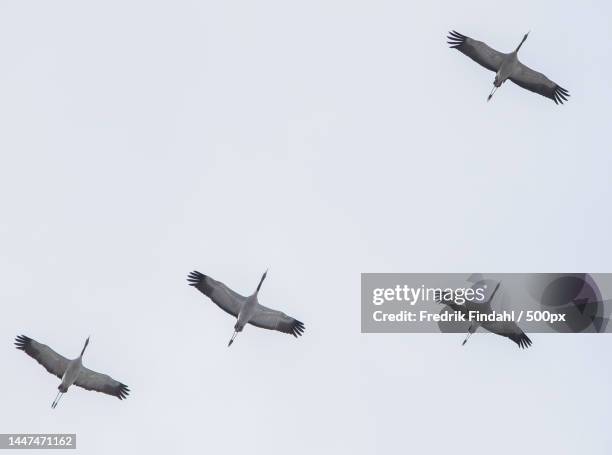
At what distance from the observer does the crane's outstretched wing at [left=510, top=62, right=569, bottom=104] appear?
77938 mm

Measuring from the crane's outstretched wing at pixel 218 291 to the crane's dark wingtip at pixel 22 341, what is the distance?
671 centimetres

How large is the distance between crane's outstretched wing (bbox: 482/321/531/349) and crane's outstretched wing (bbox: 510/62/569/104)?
29.5 ft

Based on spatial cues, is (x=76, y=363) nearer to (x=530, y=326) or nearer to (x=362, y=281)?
(x=362, y=281)

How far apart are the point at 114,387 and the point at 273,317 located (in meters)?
6.92

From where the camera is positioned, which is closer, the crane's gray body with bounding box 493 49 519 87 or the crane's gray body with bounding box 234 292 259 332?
the crane's gray body with bounding box 234 292 259 332

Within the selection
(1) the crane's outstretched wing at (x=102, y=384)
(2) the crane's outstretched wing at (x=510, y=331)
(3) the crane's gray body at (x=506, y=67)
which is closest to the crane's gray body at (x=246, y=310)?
(1) the crane's outstretched wing at (x=102, y=384)

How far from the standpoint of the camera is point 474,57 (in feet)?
253

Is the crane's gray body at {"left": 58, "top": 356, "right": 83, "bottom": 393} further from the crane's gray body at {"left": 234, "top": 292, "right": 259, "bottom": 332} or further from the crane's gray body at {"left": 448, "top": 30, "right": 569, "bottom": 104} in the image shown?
the crane's gray body at {"left": 448, "top": 30, "right": 569, "bottom": 104}

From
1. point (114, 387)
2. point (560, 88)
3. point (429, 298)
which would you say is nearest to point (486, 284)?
point (429, 298)

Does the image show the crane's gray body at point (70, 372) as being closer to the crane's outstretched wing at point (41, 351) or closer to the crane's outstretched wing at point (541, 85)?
the crane's outstretched wing at point (41, 351)

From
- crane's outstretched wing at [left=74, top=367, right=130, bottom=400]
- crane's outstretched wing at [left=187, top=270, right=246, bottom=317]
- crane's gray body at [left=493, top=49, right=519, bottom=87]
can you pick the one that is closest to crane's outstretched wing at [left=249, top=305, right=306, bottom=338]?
crane's outstretched wing at [left=187, top=270, right=246, bottom=317]

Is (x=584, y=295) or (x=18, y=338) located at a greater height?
(x=584, y=295)

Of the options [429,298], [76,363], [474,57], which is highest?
[474,57]

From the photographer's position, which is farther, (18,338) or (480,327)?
(480,327)
